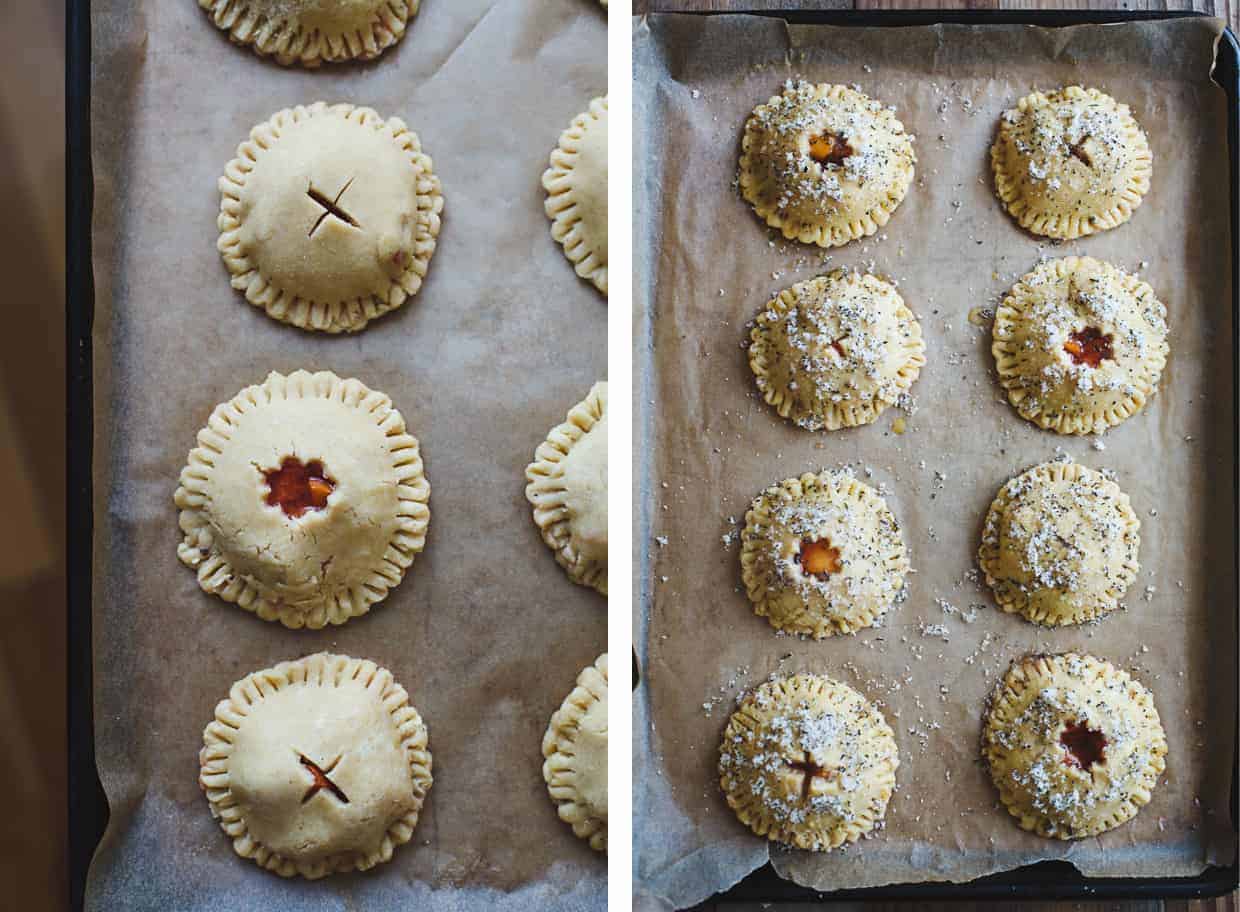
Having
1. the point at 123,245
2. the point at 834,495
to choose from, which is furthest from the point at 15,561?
the point at 834,495

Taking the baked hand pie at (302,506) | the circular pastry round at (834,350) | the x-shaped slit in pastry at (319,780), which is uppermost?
the circular pastry round at (834,350)

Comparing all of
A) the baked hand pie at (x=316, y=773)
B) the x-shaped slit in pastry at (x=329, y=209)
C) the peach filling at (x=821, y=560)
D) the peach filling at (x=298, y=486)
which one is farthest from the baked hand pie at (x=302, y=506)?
the peach filling at (x=821, y=560)

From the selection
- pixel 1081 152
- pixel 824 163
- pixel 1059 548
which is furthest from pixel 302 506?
pixel 1081 152

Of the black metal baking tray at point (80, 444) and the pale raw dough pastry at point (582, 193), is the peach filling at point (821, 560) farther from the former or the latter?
the black metal baking tray at point (80, 444)

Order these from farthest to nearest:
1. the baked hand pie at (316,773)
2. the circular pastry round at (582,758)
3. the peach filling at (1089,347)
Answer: the peach filling at (1089,347) < the baked hand pie at (316,773) < the circular pastry round at (582,758)

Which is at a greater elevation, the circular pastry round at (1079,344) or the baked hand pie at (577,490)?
the circular pastry round at (1079,344)

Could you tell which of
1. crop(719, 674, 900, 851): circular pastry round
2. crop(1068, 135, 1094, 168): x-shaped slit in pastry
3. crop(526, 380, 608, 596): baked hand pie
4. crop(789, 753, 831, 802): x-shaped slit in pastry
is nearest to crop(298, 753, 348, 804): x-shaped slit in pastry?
crop(526, 380, 608, 596): baked hand pie

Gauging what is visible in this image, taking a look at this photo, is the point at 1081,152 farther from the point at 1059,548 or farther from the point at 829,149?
the point at 1059,548
